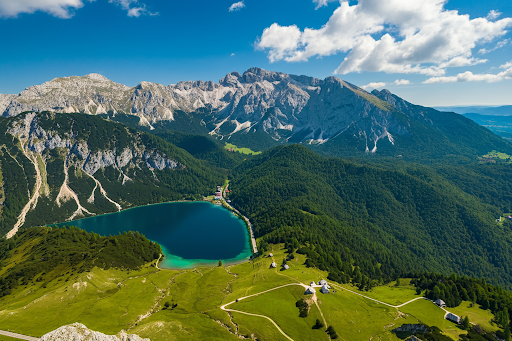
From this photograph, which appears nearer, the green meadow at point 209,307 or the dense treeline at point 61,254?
the green meadow at point 209,307

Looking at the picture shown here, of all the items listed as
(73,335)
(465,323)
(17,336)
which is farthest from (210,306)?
(465,323)

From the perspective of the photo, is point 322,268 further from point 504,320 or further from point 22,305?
point 22,305

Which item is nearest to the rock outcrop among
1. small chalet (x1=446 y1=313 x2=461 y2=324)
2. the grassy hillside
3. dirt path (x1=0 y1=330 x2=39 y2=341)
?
the grassy hillside

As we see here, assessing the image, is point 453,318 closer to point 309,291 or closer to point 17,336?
point 309,291

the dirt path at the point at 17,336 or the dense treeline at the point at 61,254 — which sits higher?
the dirt path at the point at 17,336

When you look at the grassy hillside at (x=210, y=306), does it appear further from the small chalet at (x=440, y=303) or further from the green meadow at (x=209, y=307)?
the small chalet at (x=440, y=303)

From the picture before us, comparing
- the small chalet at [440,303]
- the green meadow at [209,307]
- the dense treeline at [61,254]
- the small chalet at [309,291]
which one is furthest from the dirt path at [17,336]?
the small chalet at [440,303]
